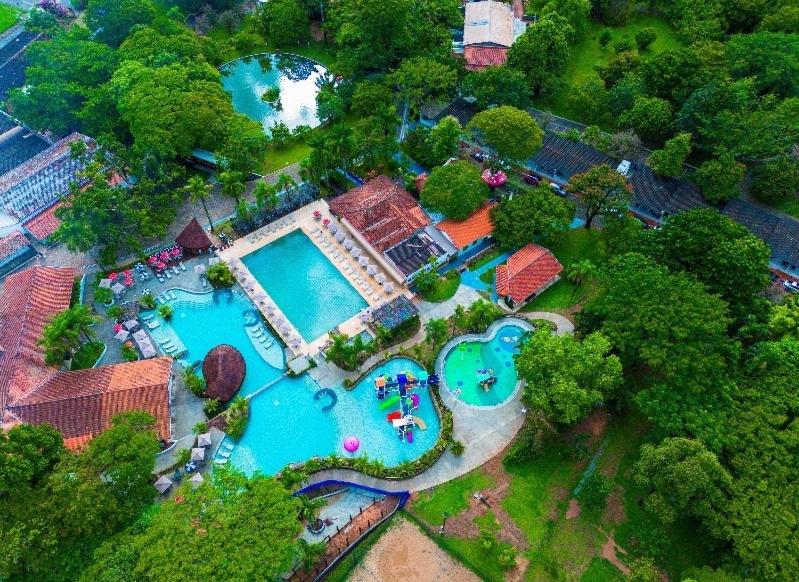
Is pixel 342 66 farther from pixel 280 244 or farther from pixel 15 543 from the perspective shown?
pixel 15 543

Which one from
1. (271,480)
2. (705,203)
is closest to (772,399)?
(705,203)

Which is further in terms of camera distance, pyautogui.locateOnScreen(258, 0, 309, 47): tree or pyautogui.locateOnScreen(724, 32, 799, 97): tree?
pyautogui.locateOnScreen(258, 0, 309, 47): tree

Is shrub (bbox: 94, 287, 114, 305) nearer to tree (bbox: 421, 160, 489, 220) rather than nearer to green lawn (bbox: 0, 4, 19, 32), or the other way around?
tree (bbox: 421, 160, 489, 220)

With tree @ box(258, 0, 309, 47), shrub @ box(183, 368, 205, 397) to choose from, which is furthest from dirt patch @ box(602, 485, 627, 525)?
tree @ box(258, 0, 309, 47)

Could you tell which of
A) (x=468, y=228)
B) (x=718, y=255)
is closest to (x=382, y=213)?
(x=468, y=228)

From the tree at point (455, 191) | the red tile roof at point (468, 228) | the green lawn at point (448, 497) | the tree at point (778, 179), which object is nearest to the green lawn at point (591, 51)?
the tree at point (778, 179)

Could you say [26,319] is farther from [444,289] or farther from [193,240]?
[444,289]
